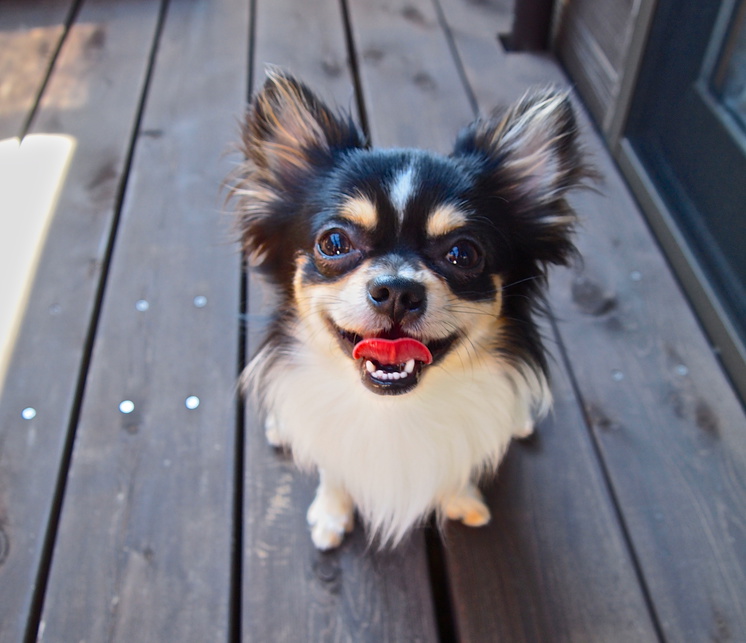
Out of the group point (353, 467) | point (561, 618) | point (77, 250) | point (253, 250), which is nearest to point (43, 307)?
point (77, 250)

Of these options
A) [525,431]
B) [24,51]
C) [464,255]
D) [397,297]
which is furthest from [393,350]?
[24,51]

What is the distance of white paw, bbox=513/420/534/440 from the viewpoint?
1637 mm

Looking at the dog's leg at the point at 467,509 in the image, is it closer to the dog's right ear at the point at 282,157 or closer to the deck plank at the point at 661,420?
the deck plank at the point at 661,420

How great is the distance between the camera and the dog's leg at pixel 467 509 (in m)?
1.50

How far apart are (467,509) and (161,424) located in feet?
2.57

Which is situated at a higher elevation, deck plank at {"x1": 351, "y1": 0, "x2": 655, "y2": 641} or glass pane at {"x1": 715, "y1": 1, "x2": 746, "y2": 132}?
glass pane at {"x1": 715, "y1": 1, "x2": 746, "y2": 132}

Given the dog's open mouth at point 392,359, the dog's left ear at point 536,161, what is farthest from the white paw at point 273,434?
the dog's left ear at point 536,161

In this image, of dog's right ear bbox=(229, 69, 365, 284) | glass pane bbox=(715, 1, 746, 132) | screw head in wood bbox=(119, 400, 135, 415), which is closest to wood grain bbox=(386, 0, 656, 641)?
dog's right ear bbox=(229, 69, 365, 284)

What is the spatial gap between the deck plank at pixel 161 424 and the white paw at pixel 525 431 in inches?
27.7

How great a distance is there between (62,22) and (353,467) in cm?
256

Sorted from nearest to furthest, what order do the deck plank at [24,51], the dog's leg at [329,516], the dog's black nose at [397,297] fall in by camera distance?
1. the dog's black nose at [397,297]
2. the dog's leg at [329,516]
3. the deck plank at [24,51]

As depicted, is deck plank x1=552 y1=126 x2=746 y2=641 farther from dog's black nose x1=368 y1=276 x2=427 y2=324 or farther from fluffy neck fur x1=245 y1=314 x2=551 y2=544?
dog's black nose x1=368 y1=276 x2=427 y2=324

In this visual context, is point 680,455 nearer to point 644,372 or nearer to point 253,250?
point 644,372

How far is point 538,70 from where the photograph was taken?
8.82 feet
